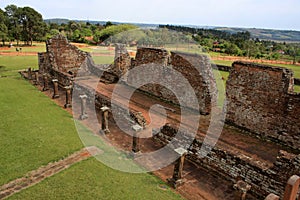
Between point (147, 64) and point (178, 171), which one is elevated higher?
point (147, 64)

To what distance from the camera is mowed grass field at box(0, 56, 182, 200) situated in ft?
20.6

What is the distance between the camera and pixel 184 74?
1187 cm

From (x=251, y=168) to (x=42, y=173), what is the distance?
570cm

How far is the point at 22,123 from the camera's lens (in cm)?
1017

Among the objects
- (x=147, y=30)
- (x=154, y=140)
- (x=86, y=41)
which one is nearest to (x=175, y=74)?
(x=154, y=140)

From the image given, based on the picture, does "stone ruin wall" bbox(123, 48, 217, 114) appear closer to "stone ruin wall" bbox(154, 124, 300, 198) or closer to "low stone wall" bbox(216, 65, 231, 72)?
"stone ruin wall" bbox(154, 124, 300, 198)

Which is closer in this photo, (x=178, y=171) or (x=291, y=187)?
(x=291, y=187)

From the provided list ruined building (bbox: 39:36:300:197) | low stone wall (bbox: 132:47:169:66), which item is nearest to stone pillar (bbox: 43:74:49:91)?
ruined building (bbox: 39:36:300:197)

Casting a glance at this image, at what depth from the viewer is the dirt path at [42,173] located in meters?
6.27

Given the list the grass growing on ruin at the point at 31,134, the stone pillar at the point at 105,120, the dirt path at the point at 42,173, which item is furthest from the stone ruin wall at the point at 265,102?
the grass growing on ruin at the point at 31,134

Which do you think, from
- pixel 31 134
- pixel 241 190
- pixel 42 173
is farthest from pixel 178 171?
pixel 31 134

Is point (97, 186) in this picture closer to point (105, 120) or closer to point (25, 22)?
point (105, 120)

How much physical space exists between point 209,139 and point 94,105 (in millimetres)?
6509

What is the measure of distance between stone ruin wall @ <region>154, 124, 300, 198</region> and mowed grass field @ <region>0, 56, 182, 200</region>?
164 centimetres
